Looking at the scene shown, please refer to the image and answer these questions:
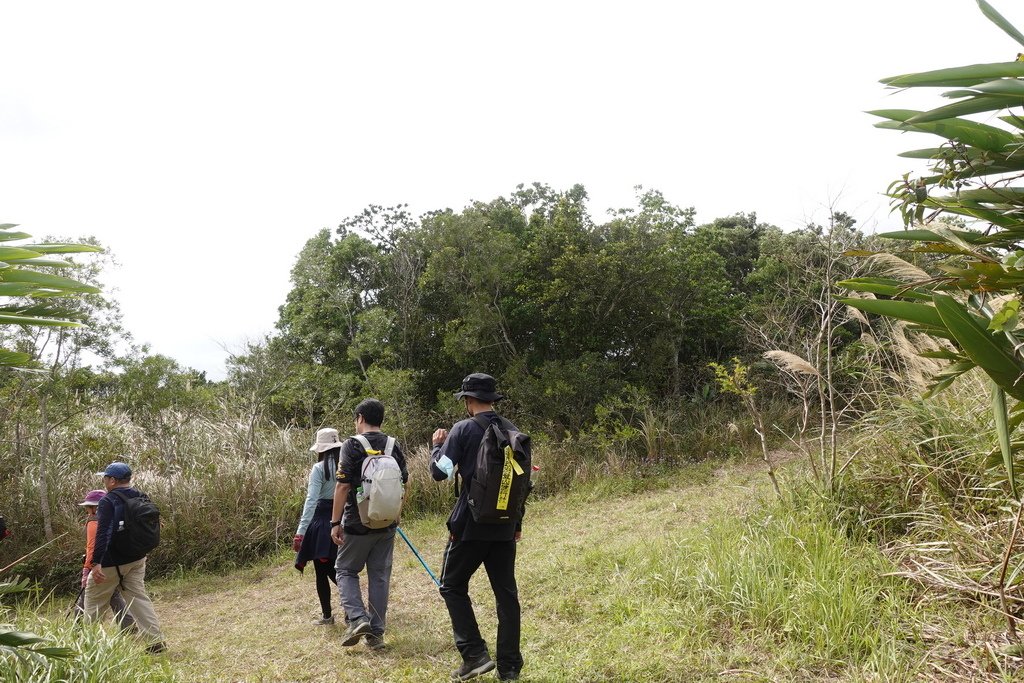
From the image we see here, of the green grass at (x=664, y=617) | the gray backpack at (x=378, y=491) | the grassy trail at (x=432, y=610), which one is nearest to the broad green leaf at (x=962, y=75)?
the green grass at (x=664, y=617)

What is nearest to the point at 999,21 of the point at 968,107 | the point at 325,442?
the point at 968,107

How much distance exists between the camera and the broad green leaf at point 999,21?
6.39ft

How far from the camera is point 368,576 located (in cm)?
554

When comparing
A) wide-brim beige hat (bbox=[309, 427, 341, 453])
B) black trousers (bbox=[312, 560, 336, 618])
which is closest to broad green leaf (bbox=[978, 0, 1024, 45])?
wide-brim beige hat (bbox=[309, 427, 341, 453])

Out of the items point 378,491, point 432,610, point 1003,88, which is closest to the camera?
point 1003,88

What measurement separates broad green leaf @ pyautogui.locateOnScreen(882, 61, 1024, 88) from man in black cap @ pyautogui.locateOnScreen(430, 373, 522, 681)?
3217 millimetres

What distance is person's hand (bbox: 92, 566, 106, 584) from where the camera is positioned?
19.0 feet

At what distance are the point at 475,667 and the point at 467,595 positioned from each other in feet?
1.40

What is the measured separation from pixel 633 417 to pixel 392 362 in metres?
5.42

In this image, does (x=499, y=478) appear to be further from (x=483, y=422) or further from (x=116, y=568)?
(x=116, y=568)

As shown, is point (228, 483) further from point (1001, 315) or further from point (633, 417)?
point (1001, 315)

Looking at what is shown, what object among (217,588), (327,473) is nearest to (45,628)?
(327,473)

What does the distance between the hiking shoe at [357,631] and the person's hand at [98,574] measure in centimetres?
209

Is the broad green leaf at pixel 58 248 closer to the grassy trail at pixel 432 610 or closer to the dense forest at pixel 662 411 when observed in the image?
the dense forest at pixel 662 411
